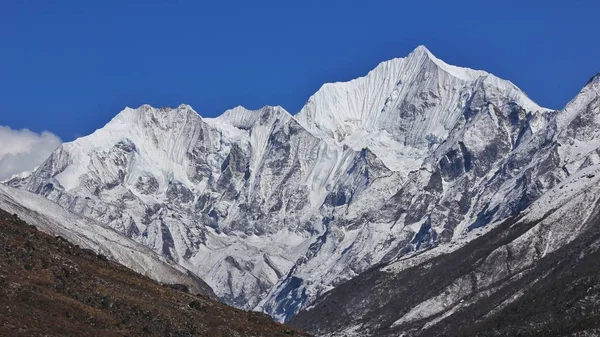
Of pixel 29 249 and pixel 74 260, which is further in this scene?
pixel 74 260

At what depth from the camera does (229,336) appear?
14925 cm

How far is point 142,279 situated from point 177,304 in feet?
49.6

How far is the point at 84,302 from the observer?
13675cm

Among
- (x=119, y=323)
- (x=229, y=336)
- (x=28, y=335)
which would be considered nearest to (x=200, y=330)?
(x=229, y=336)

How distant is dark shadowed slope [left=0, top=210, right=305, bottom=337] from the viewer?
123625 millimetres

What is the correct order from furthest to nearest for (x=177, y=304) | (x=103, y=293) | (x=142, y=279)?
(x=142, y=279), (x=177, y=304), (x=103, y=293)

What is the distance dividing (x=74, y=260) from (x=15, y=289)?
29393mm

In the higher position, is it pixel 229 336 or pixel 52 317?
pixel 229 336

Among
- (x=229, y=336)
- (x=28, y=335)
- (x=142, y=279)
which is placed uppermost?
(x=142, y=279)

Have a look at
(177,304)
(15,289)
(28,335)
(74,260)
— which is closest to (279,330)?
(177,304)

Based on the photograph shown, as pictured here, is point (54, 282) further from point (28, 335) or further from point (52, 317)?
point (28, 335)

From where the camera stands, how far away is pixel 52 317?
124 m

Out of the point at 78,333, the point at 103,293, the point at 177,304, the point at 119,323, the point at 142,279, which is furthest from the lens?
the point at 142,279

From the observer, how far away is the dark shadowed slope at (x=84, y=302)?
123625 millimetres
